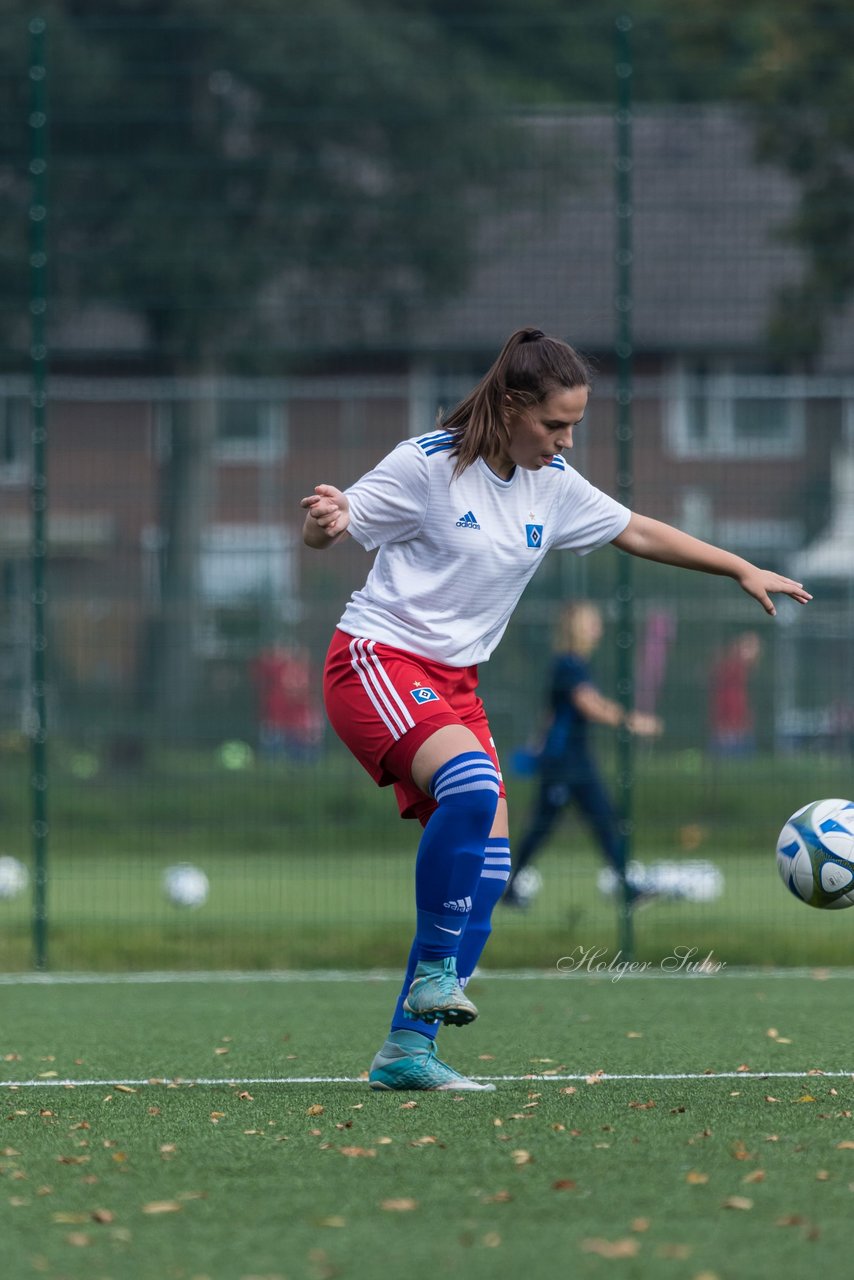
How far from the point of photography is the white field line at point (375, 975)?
335 inches

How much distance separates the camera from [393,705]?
5.17 metres

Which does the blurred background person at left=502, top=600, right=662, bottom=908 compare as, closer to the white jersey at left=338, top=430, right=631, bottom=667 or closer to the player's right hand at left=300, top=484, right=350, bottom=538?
the white jersey at left=338, top=430, right=631, bottom=667

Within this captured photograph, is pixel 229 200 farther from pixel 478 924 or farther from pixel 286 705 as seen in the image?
pixel 478 924

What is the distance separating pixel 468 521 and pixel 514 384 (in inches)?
14.4

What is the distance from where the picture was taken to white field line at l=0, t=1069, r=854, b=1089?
5.45 metres

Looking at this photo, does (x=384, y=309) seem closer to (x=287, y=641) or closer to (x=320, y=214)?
(x=320, y=214)

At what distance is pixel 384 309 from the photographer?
10133mm

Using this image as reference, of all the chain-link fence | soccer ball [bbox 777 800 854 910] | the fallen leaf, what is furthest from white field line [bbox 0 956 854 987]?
the fallen leaf

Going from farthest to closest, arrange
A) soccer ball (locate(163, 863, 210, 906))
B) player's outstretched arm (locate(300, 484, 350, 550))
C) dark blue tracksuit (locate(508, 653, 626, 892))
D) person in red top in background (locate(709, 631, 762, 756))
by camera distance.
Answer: person in red top in background (locate(709, 631, 762, 756)) → soccer ball (locate(163, 863, 210, 906)) → dark blue tracksuit (locate(508, 653, 626, 892)) → player's outstretched arm (locate(300, 484, 350, 550))

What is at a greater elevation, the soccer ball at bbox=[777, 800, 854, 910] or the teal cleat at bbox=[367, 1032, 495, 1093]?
the soccer ball at bbox=[777, 800, 854, 910]

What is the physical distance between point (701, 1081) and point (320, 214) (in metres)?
5.74

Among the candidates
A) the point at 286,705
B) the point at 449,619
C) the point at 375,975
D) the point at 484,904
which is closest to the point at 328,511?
the point at 449,619

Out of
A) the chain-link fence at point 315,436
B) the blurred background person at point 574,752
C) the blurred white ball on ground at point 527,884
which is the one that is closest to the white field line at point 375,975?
the chain-link fence at point 315,436

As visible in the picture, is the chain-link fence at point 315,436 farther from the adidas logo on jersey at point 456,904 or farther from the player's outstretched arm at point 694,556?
the adidas logo on jersey at point 456,904
